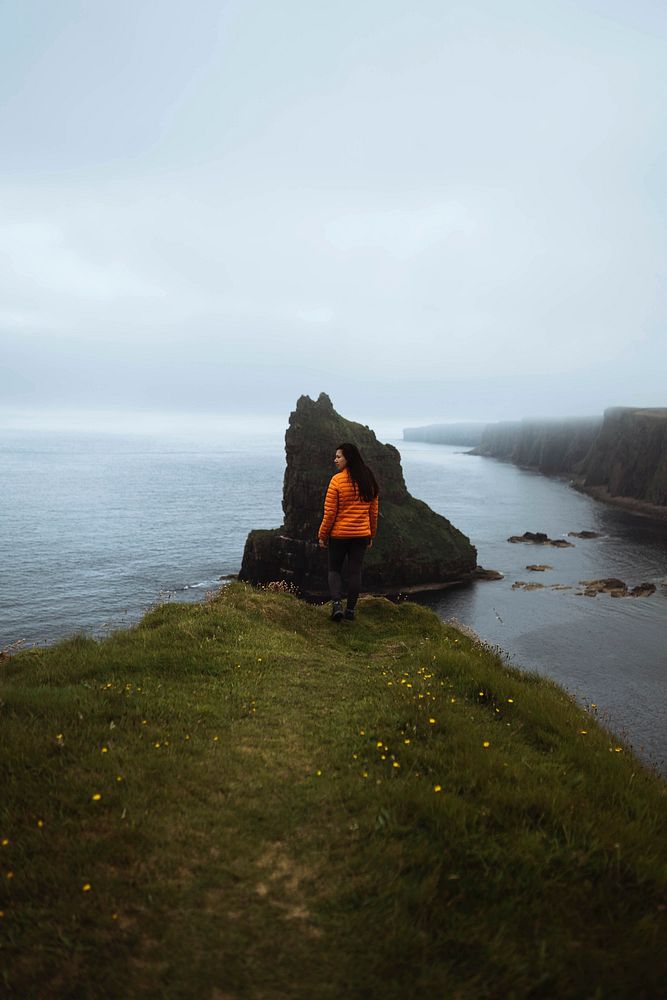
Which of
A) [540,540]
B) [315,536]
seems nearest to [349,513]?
[315,536]

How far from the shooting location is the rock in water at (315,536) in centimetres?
6372

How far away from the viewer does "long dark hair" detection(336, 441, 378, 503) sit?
12062mm

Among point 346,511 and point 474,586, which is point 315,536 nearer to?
point 474,586

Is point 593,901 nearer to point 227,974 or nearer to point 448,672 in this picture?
point 227,974

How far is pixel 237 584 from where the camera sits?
14.9 metres

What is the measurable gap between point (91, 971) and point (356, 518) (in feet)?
31.0

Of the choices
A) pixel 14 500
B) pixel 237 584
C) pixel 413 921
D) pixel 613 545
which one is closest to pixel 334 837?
pixel 413 921

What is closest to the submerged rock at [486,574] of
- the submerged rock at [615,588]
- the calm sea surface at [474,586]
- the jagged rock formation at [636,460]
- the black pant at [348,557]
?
the calm sea surface at [474,586]

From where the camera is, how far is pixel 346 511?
12.3 m

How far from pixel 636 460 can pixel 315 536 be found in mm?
101959

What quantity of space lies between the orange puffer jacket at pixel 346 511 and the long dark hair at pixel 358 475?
105 mm

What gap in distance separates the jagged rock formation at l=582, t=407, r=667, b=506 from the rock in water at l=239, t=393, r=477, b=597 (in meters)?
74.9

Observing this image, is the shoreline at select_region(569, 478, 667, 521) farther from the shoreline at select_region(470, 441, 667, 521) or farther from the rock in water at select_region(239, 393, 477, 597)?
the rock in water at select_region(239, 393, 477, 597)

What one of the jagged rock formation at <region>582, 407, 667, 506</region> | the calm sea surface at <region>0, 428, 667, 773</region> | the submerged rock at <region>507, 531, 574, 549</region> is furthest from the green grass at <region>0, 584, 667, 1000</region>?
the jagged rock formation at <region>582, 407, 667, 506</region>
